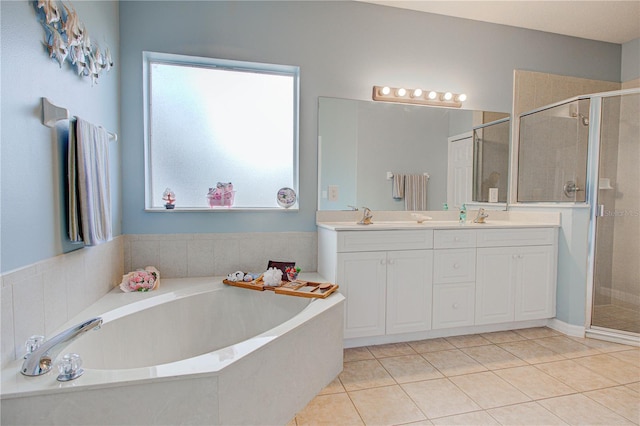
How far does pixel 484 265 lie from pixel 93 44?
2913 mm

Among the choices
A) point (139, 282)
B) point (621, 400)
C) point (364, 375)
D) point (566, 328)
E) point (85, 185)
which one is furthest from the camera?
point (566, 328)

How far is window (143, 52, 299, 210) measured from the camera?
2.62m

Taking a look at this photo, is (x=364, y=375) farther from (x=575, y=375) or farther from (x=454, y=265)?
(x=575, y=375)

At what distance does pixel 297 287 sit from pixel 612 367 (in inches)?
81.0

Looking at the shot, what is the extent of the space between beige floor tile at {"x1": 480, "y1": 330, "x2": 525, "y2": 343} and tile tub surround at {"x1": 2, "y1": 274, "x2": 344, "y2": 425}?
133 centimetres

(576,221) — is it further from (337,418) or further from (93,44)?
(93,44)

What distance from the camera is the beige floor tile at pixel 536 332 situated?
2.75 meters

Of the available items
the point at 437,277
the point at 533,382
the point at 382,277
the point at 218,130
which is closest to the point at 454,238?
the point at 437,277

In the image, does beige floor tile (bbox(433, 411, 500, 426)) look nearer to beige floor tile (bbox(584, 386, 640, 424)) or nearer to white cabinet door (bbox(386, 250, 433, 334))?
beige floor tile (bbox(584, 386, 640, 424))

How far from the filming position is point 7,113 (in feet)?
4.05

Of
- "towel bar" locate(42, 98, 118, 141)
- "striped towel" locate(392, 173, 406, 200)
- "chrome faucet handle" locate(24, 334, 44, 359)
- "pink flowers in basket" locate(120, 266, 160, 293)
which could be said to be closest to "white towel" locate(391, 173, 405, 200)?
"striped towel" locate(392, 173, 406, 200)

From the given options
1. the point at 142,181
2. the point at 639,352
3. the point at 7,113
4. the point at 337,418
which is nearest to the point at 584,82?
the point at 639,352

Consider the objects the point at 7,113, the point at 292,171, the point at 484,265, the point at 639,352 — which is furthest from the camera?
the point at 292,171

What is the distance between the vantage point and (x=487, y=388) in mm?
1988
